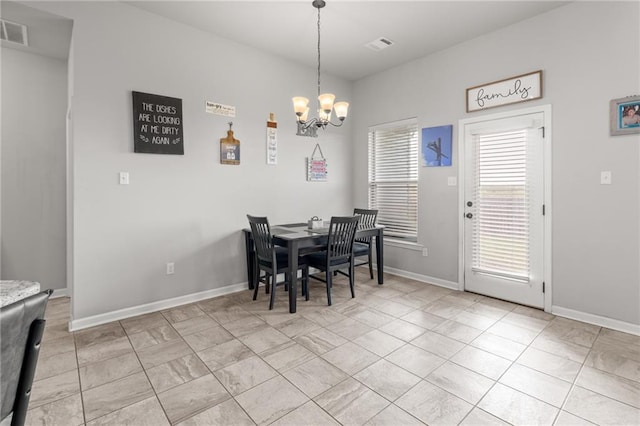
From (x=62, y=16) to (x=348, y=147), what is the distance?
3.59 meters

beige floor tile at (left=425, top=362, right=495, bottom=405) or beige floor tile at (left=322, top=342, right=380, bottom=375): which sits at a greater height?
beige floor tile at (left=322, top=342, right=380, bottom=375)

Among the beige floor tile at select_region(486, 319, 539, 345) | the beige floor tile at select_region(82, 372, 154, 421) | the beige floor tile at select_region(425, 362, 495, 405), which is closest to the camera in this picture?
the beige floor tile at select_region(82, 372, 154, 421)

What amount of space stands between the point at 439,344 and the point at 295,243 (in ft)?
4.97

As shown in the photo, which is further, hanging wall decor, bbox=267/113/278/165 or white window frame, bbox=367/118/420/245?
white window frame, bbox=367/118/420/245

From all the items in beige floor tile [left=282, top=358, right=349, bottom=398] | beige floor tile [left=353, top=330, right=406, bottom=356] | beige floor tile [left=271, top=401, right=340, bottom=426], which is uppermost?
beige floor tile [left=353, top=330, right=406, bottom=356]

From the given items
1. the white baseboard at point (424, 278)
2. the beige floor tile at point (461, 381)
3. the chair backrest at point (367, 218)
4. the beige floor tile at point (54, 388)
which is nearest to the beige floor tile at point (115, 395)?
the beige floor tile at point (54, 388)

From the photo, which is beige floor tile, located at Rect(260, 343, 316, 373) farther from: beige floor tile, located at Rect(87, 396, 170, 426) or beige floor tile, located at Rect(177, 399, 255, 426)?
beige floor tile, located at Rect(87, 396, 170, 426)

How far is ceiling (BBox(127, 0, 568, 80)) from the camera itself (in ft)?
9.91

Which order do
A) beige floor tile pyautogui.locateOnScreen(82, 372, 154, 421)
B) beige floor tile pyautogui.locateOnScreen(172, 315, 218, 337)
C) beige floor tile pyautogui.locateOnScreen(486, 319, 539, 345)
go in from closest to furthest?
beige floor tile pyautogui.locateOnScreen(82, 372, 154, 421) → beige floor tile pyautogui.locateOnScreen(486, 319, 539, 345) → beige floor tile pyautogui.locateOnScreen(172, 315, 218, 337)

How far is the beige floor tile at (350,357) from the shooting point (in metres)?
2.21

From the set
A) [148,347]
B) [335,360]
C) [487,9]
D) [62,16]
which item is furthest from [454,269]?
[62,16]

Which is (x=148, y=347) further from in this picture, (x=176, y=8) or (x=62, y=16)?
(x=176, y=8)

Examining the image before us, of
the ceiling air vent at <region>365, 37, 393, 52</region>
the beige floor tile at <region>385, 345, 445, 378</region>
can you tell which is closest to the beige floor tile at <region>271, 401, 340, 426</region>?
the beige floor tile at <region>385, 345, 445, 378</region>

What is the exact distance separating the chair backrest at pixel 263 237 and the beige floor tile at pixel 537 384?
214 centimetres
